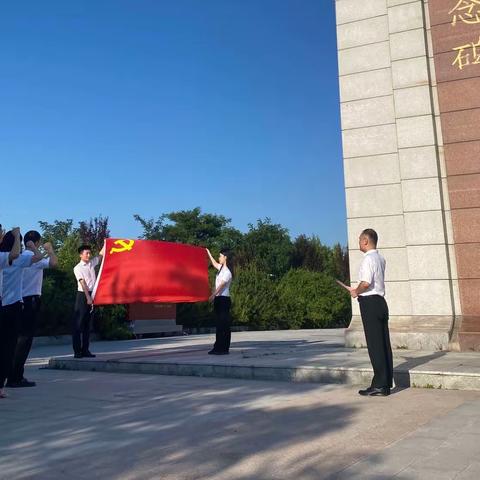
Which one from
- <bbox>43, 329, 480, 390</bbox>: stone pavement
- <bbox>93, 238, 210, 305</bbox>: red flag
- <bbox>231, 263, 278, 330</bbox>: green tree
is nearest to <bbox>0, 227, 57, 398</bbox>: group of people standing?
<bbox>43, 329, 480, 390</bbox>: stone pavement

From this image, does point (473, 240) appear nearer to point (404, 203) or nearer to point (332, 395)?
point (404, 203)

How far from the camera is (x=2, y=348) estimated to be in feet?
17.0

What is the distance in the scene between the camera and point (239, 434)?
3.54 metres

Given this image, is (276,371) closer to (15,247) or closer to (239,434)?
(239,434)

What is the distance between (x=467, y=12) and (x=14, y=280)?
284 inches

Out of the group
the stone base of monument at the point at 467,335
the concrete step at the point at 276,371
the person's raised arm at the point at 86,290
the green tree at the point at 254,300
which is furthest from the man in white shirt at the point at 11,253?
the green tree at the point at 254,300

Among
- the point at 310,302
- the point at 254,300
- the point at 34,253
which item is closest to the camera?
the point at 34,253

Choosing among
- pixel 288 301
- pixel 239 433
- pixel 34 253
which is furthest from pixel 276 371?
pixel 288 301

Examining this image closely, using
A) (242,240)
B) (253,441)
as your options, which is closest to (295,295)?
(253,441)

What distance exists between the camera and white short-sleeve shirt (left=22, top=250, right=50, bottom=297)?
5.77 meters

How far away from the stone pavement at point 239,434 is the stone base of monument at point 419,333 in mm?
2466

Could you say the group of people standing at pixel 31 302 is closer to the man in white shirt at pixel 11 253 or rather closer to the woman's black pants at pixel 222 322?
the man in white shirt at pixel 11 253

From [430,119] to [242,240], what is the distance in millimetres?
34921

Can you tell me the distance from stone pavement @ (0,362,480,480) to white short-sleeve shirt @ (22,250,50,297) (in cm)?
107
